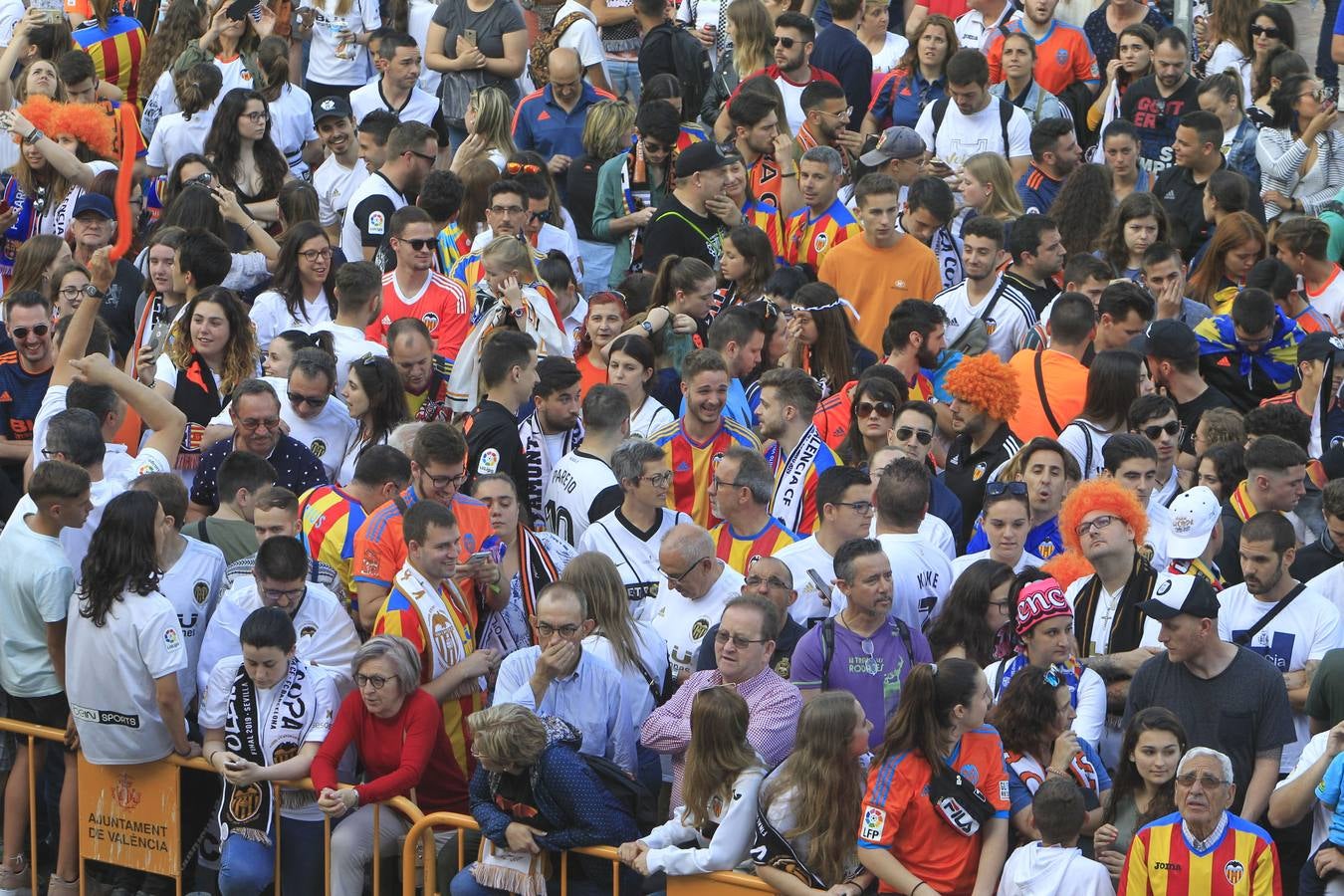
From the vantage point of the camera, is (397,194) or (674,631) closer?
(674,631)

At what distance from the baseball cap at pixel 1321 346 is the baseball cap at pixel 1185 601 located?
10.1ft

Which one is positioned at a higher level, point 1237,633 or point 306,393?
point 306,393

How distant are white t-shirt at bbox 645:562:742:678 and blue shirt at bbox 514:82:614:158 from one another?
18.9 feet

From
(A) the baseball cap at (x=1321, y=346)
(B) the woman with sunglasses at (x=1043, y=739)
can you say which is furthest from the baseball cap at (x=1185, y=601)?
(A) the baseball cap at (x=1321, y=346)

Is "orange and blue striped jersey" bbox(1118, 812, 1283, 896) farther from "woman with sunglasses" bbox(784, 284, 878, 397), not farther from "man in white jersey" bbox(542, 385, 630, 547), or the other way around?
"woman with sunglasses" bbox(784, 284, 878, 397)

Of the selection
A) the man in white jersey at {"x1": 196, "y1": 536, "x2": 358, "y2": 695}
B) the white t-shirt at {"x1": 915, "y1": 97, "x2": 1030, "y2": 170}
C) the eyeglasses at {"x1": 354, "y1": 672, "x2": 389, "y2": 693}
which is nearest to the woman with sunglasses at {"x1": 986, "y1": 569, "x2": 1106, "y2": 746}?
the eyeglasses at {"x1": 354, "y1": 672, "x2": 389, "y2": 693}

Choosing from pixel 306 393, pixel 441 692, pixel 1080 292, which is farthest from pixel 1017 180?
pixel 441 692

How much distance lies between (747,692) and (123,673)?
239 cm

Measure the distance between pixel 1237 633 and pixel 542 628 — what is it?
8.80 ft

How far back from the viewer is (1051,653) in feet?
23.9

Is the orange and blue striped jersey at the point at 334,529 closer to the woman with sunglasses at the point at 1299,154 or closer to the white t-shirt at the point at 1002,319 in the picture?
the white t-shirt at the point at 1002,319

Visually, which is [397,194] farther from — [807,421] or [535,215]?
[807,421]

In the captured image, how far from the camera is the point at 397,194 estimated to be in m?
12.2

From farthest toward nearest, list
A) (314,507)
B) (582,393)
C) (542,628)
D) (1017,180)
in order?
(1017,180)
(582,393)
(314,507)
(542,628)
